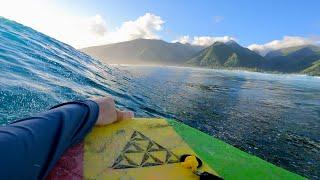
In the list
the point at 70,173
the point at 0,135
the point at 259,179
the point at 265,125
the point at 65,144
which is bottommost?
the point at 265,125

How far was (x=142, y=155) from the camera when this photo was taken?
448 cm

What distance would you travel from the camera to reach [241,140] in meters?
11.2

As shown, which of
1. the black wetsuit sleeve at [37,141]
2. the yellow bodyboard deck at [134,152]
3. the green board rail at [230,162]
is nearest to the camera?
the black wetsuit sleeve at [37,141]

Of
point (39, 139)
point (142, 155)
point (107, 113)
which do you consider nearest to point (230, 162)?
point (142, 155)

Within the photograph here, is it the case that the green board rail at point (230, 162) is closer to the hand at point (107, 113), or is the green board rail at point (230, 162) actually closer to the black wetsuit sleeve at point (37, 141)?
the hand at point (107, 113)

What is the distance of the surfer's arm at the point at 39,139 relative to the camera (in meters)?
2.46

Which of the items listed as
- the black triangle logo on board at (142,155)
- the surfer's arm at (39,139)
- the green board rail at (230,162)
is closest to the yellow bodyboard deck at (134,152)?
the black triangle logo on board at (142,155)

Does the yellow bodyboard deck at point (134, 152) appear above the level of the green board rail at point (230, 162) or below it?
above

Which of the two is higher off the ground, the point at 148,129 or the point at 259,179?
the point at 148,129

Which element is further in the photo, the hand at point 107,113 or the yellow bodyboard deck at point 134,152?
the hand at point 107,113

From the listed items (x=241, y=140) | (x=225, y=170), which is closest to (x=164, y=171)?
(x=225, y=170)

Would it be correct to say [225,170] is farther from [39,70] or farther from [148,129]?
[39,70]

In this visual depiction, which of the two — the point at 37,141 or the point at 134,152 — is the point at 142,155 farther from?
the point at 37,141

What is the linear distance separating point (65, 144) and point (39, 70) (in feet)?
35.9
